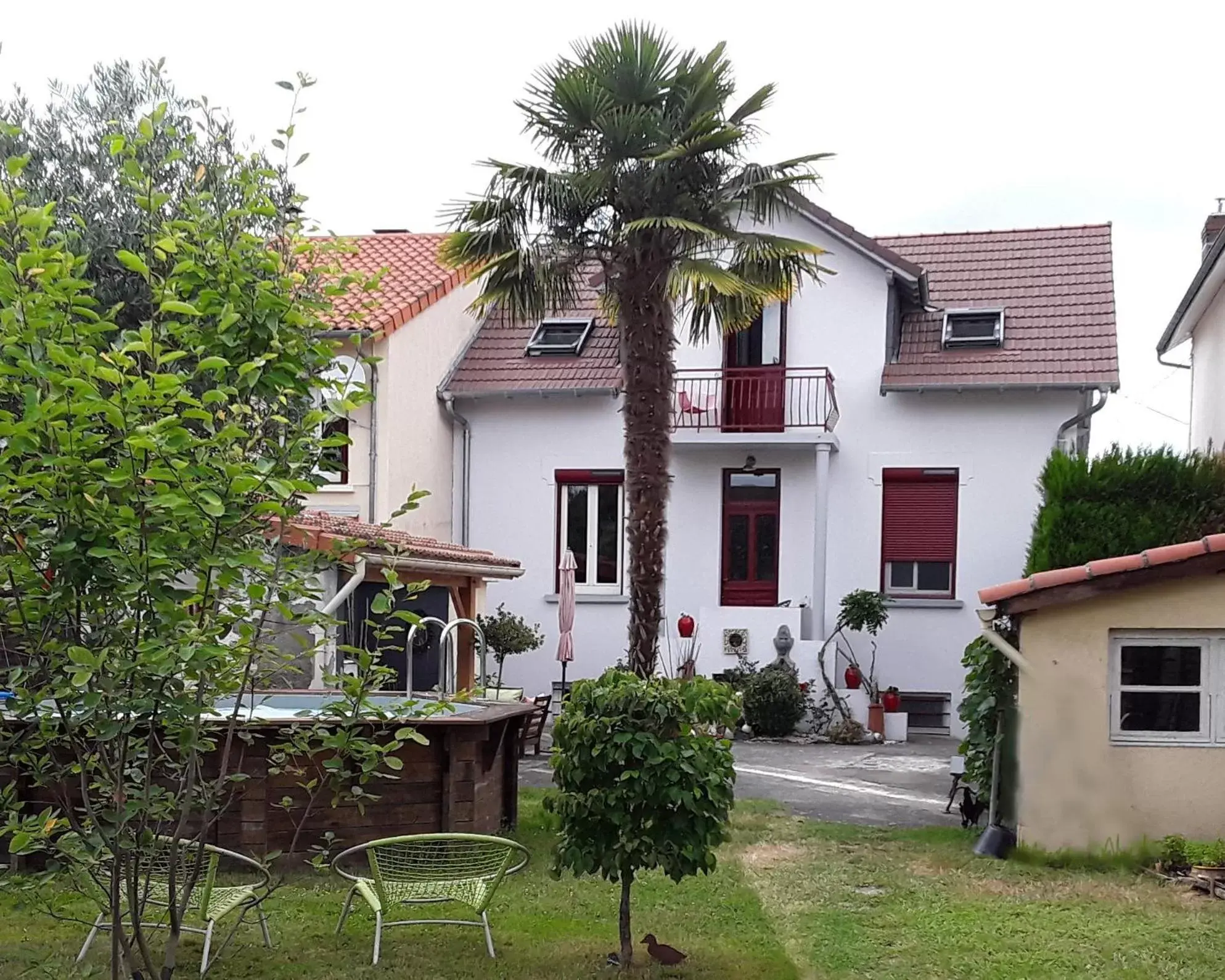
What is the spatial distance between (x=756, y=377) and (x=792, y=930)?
14169 mm

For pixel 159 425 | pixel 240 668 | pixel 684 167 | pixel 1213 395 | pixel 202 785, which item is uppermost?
pixel 684 167

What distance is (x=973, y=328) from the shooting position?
841 inches

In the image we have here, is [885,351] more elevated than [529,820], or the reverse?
[885,351]

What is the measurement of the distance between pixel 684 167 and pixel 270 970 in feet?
34.6

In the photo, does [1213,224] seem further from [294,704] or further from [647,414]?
[294,704]

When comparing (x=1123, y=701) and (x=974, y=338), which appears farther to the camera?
(x=974, y=338)

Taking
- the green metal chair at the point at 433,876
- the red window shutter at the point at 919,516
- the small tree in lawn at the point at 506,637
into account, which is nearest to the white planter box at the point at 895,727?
the red window shutter at the point at 919,516

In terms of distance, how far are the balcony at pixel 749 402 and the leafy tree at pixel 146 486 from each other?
16348mm

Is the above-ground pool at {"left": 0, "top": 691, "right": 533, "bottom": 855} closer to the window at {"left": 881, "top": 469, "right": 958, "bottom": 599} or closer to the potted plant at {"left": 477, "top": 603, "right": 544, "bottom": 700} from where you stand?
the potted plant at {"left": 477, "top": 603, "right": 544, "bottom": 700}

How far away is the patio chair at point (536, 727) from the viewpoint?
14630 millimetres

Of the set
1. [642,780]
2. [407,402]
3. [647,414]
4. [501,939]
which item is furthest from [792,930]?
[407,402]

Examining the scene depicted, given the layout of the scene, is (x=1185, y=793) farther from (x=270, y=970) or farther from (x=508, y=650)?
(x=508, y=650)

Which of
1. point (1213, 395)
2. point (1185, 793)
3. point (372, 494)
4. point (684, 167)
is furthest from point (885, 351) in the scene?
point (1185, 793)

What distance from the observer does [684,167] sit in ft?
48.4
